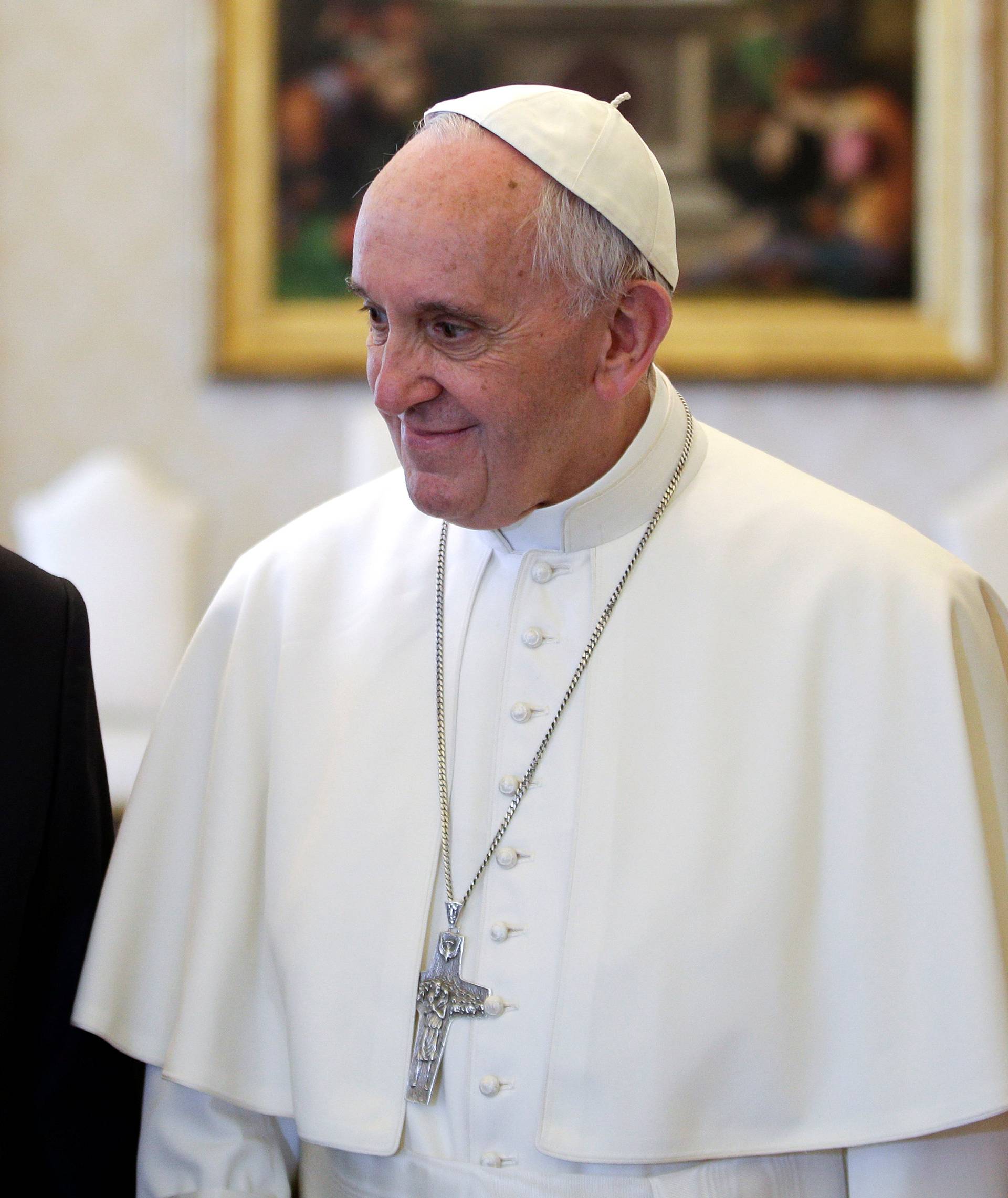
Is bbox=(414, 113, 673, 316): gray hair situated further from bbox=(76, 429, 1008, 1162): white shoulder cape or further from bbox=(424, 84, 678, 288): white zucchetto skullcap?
bbox=(76, 429, 1008, 1162): white shoulder cape

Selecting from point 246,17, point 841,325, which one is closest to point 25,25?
point 246,17

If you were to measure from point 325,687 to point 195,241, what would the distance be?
3629mm

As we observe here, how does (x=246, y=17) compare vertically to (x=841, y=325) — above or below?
above

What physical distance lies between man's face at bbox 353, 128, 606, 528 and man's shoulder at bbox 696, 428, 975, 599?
26 cm

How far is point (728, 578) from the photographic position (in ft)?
5.83

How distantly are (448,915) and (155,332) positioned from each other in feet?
12.7

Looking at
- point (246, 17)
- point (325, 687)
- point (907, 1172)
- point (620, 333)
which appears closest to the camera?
point (907, 1172)

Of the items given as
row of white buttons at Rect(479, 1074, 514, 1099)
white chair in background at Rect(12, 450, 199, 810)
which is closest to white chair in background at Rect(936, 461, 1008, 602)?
row of white buttons at Rect(479, 1074, 514, 1099)

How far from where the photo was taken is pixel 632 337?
174 centimetres

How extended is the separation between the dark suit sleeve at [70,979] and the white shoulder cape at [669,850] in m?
0.05

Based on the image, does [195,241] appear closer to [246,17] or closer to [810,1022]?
[246,17]

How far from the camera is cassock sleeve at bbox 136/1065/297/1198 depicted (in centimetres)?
172

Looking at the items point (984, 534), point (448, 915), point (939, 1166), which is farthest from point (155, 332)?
point (939, 1166)

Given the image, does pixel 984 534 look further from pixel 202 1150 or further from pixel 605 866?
pixel 202 1150
